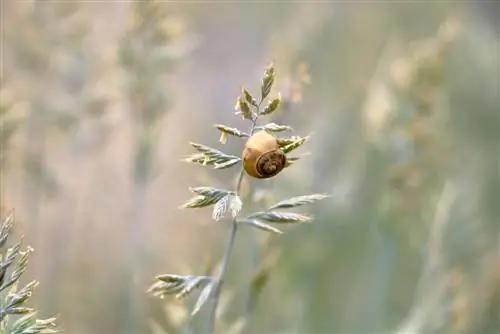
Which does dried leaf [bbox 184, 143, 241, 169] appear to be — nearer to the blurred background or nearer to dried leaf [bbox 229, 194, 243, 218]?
dried leaf [bbox 229, 194, 243, 218]

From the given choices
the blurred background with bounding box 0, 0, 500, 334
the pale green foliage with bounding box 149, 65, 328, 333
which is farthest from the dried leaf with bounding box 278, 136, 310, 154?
the blurred background with bounding box 0, 0, 500, 334

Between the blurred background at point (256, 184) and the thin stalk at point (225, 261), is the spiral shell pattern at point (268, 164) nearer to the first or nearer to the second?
the thin stalk at point (225, 261)

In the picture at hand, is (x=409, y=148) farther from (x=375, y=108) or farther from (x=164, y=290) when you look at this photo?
(x=164, y=290)

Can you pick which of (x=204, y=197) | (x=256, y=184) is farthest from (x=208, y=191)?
(x=256, y=184)

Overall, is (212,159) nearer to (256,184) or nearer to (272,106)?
(272,106)

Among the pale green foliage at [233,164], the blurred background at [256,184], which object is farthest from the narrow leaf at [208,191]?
the blurred background at [256,184]
